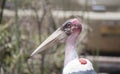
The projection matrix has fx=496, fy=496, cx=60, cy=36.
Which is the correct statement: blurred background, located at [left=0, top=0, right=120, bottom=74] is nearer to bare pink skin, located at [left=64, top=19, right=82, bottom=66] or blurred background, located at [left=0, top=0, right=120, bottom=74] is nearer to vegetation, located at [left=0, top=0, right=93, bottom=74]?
vegetation, located at [left=0, top=0, right=93, bottom=74]

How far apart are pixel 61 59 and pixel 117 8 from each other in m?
1.53

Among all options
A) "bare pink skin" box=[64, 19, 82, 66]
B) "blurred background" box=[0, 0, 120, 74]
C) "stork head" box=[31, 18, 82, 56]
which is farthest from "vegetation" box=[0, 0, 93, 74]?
"bare pink skin" box=[64, 19, 82, 66]

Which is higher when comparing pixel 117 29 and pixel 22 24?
pixel 22 24

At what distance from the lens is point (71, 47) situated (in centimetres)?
295

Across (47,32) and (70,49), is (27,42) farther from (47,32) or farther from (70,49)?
(70,49)

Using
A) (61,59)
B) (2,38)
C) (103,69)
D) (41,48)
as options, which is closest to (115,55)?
(103,69)

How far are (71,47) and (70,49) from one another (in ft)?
0.07

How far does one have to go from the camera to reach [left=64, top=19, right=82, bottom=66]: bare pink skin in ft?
9.58

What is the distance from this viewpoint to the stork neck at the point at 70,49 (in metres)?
2.92

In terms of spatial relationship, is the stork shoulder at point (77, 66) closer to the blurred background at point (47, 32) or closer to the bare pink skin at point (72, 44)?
the bare pink skin at point (72, 44)

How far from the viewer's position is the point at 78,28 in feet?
9.86

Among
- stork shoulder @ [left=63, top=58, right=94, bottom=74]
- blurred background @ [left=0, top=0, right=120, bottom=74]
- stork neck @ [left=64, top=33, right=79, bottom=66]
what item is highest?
stork neck @ [left=64, top=33, right=79, bottom=66]

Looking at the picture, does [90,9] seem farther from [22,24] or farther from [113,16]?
[22,24]

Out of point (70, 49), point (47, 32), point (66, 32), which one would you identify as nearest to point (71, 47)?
point (70, 49)
